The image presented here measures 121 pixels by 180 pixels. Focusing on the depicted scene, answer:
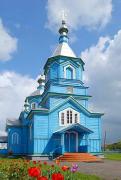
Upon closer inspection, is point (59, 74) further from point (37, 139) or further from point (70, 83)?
point (37, 139)

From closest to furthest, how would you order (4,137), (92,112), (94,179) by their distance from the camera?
(94,179)
(92,112)
(4,137)

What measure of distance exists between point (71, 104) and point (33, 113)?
12.2ft

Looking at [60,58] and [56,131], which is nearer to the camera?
[56,131]

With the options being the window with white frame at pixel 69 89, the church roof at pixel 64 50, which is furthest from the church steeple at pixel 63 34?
the window with white frame at pixel 69 89

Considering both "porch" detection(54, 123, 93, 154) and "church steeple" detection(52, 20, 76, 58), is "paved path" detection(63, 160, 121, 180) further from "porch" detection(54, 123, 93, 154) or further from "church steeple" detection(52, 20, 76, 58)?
"church steeple" detection(52, 20, 76, 58)

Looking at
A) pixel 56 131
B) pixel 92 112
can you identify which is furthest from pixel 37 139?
pixel 92 112

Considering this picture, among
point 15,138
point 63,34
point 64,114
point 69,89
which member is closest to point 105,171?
point 64,114

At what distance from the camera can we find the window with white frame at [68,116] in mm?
27297

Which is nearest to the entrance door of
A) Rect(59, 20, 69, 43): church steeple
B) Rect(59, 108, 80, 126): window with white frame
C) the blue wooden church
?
the blue wooden church

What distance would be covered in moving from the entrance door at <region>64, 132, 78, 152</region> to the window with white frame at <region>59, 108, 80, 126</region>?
102cm

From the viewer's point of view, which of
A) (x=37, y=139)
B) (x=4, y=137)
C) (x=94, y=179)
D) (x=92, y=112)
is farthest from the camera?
(x=4, y=137)

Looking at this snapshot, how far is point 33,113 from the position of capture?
87.7 feet

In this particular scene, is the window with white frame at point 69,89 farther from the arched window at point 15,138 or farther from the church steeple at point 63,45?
the arched window at point 15,138

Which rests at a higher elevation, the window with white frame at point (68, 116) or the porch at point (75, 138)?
the window with white frame at point (68, 116)
